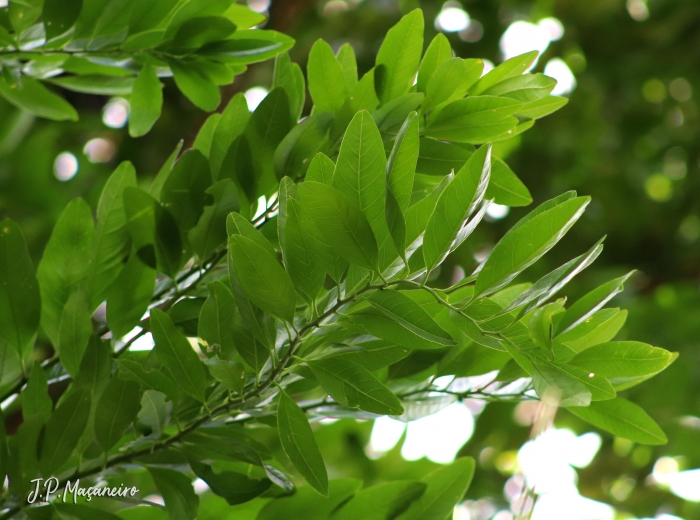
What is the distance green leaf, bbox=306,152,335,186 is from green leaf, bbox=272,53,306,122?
0.40 feet

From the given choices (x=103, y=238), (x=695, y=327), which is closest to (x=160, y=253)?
(x=103, y=238)

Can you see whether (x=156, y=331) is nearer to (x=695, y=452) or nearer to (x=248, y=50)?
(x=248, y=50)

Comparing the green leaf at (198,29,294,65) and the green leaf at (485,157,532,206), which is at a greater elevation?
the green leaf at (198,29,294,65)

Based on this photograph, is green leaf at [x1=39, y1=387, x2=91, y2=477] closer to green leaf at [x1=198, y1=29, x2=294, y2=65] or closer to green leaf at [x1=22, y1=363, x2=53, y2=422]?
green leaf at [x1=22, y1=363, x2=53, y2=422]

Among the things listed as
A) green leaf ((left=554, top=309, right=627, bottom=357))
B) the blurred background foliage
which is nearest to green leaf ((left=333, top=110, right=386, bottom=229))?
green leaf ((left=554, top=309, right=627, bottom=357))

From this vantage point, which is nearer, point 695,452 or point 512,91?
point 512,91

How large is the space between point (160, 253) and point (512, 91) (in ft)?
0.75

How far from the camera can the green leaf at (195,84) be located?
474mm

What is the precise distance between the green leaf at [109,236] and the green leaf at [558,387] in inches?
10.2

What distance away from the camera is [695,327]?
1455 mm

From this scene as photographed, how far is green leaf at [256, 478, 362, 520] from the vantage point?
1.39 feet

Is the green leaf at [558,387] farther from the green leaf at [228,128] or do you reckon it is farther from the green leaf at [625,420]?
the green leaf at [228,128]

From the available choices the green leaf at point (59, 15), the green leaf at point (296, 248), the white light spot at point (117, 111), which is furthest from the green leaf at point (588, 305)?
the white light spot at point (117, 111)

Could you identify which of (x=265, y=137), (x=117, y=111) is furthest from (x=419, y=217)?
(x=117, y=111)
